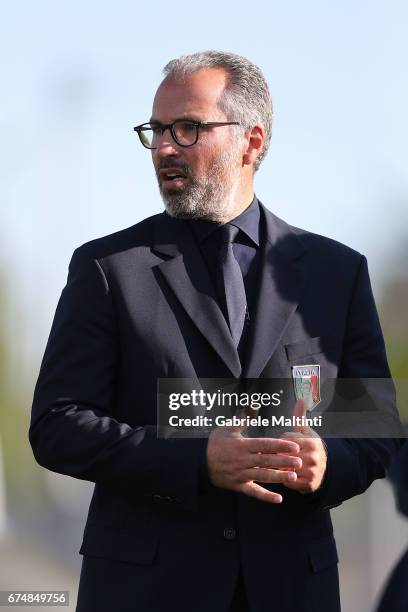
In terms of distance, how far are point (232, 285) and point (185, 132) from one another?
0.48 metres

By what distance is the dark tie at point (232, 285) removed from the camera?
3211 millimetres

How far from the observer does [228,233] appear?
3.36m

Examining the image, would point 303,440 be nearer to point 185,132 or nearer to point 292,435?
point 292,435

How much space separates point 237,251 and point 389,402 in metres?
0.65

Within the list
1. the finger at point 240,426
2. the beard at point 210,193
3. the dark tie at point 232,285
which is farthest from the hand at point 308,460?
the beard at point 210,193

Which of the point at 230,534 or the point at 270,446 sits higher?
the point at 270,446

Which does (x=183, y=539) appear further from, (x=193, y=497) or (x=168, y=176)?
(x=168, y=176)

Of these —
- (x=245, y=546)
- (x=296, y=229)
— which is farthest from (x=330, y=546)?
(x=296, y=229)

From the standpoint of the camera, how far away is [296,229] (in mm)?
3547

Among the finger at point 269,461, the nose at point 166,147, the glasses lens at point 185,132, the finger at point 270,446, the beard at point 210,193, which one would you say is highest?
the glasses lens at point 185,132

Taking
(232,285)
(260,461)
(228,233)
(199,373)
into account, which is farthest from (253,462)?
(228,233)

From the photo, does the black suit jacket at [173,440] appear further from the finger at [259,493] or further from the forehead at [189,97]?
the forehead at [189,97]

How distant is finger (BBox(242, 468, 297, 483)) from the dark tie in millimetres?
447

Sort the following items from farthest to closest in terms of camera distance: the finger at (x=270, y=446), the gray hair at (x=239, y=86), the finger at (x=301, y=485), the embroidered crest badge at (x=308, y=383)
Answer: the gray hair at (x=239, y=86), the embroidered crest badge at (x=308, y=383), the finger at (x=301, y=485), the finger at (x=270, y=446)
